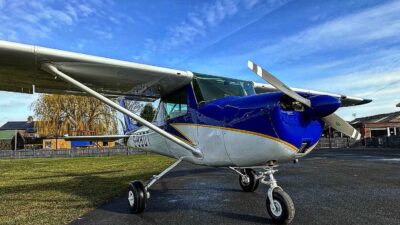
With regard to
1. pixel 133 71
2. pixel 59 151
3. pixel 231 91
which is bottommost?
pixel 59 151

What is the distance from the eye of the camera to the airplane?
5.20 metres

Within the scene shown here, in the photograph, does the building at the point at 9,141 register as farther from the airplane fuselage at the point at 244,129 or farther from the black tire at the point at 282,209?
the black tire at the point at 282,209

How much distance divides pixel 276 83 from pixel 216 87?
7.10ft

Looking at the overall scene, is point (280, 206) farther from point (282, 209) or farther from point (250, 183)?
point (250, 183)

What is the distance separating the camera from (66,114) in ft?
186

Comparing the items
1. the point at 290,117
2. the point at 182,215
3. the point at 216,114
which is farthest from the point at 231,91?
the point at 182,215

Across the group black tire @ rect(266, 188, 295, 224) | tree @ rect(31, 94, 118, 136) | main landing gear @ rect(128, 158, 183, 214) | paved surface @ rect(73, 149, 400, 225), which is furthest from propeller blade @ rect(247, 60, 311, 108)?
tree @ rect(31, 94, 118, 136)

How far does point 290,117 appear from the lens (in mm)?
5168

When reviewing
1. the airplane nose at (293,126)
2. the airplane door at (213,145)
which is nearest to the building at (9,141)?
the airplane door at (213,145)

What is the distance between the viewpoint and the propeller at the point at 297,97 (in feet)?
16.4

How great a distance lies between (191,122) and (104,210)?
2581mm

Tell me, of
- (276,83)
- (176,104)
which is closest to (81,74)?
(176,104)

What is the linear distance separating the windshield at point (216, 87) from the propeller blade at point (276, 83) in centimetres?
167

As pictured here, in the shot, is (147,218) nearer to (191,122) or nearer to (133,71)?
(191,122)
